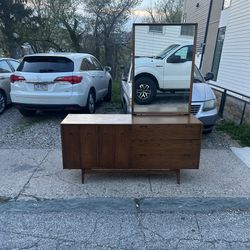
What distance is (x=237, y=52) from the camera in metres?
9.62

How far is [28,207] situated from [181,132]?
2.13 metres

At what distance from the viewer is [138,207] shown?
358cm

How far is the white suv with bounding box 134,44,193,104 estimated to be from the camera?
14.9 ft

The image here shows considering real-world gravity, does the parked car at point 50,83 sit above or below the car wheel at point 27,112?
above

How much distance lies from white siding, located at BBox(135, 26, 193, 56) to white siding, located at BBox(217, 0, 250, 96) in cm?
488

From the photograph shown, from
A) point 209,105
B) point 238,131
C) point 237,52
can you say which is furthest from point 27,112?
point 237,52

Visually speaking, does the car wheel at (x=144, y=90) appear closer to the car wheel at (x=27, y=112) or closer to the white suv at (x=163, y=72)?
the white suv at (x=163, y=72)

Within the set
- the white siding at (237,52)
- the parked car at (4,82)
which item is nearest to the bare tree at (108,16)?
the white siding at (237,52)

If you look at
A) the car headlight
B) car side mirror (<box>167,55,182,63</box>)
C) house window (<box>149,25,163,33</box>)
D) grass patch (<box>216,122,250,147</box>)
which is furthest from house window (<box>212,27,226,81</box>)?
house window (<box>149,25,163,33</box>)

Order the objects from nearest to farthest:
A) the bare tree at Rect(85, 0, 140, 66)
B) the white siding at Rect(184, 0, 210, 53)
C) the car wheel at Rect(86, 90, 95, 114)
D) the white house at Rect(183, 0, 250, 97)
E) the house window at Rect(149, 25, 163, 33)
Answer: the house window at Rect(149, 25, 163, 33)
the car wheel at Rect(86, 90, 95, 114)
the white house at Rect(183, 0, 250, 97)
the white siding at Rect(184, 0, 210, 53)
the bare tree at Rect(85, 0, 140, 66)

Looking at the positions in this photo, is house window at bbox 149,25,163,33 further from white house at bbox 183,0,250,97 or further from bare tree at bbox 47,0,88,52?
bare tree at bbox 47,0,88,52

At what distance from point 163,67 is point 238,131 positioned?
116 inches

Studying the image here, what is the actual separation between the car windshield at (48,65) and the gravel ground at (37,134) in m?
1.28

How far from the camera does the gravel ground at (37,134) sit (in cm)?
583
